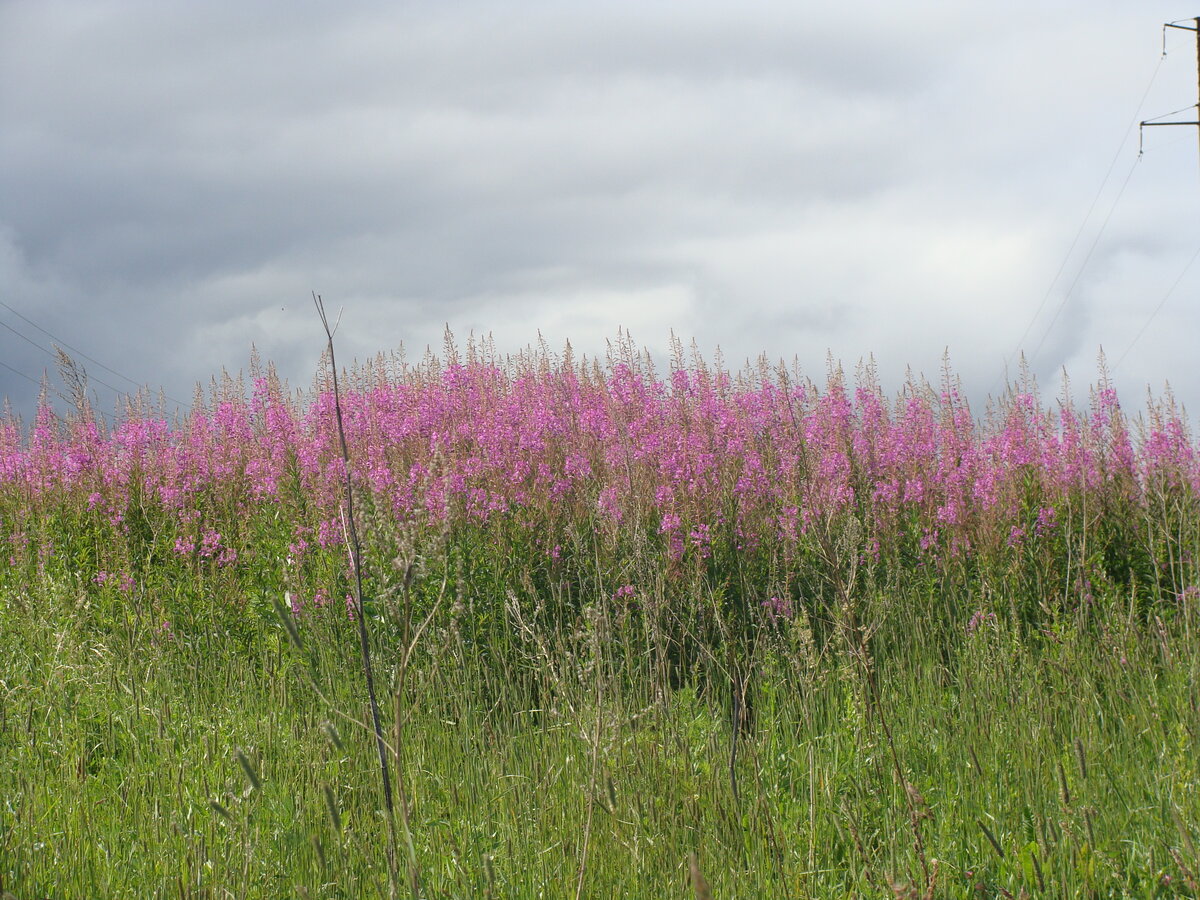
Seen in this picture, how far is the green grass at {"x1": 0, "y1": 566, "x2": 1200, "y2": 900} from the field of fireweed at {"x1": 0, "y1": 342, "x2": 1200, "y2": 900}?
24 mm

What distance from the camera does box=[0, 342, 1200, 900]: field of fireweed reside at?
102 inches

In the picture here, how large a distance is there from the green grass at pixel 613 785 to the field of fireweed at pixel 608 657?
2 cm

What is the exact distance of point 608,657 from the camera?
299cm

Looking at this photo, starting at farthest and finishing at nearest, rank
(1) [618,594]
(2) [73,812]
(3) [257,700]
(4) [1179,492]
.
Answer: (4) [1179,492] → (1) [618,594] → (3) [257,700] → (2) [73,812]

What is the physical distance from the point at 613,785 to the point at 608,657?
0.58 metres

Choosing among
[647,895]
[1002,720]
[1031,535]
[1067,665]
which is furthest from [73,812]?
[1031,535]

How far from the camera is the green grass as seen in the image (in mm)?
2527

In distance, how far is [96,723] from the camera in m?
4.27

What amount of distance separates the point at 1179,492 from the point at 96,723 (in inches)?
312

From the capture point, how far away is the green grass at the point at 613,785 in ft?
8.29

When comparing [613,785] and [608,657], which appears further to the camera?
[608,657]

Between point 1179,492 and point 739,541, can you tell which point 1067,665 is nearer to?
point 739,541

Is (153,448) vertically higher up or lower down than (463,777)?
higher up

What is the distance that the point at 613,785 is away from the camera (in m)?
2.45
